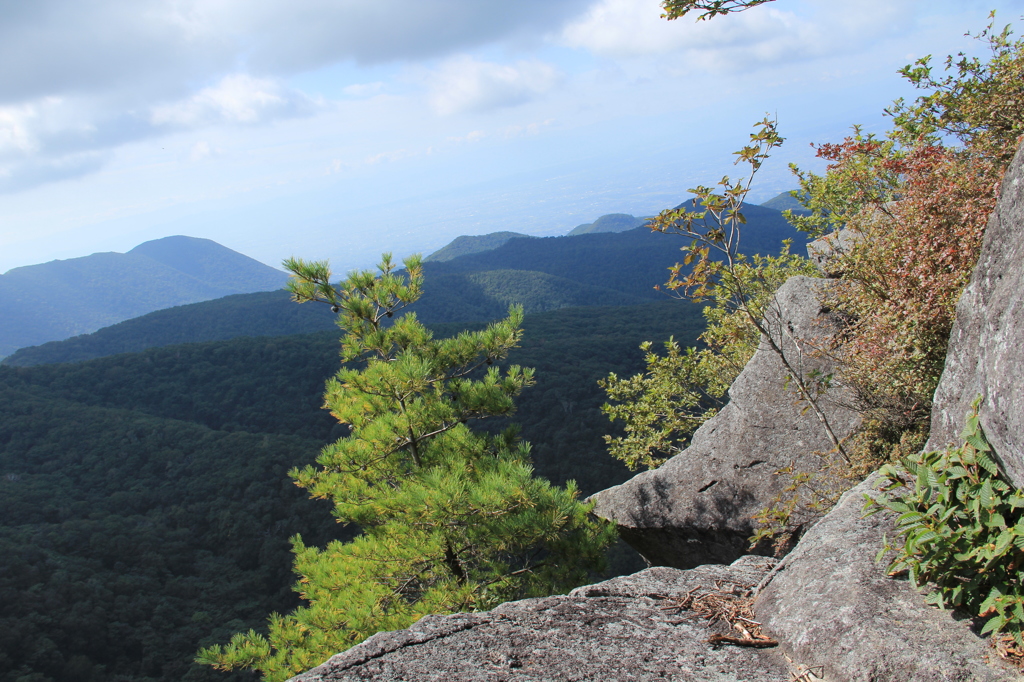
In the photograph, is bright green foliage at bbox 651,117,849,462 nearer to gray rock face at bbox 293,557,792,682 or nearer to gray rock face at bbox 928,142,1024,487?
gray rock face at bbox 928,142,1024,487

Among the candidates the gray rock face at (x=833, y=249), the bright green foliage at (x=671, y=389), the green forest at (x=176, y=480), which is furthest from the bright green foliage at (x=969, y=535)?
the green forest at (x=176, y=480)

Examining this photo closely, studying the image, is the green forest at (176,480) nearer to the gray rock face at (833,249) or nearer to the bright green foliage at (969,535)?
the gray rock face at (833,249)

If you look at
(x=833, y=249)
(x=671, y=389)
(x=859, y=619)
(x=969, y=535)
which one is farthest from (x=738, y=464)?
(x=671, y=389)

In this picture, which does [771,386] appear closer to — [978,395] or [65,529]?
[978,395]

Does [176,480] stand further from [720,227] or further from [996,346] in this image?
[996,346]

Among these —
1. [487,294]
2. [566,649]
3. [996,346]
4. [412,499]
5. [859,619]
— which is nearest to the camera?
[859,619]

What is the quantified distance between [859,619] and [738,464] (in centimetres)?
515

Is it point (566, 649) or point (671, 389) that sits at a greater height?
point (566, 649)

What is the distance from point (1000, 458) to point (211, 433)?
165ft

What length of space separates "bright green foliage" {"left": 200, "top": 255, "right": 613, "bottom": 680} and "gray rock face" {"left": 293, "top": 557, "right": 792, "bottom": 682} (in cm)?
279

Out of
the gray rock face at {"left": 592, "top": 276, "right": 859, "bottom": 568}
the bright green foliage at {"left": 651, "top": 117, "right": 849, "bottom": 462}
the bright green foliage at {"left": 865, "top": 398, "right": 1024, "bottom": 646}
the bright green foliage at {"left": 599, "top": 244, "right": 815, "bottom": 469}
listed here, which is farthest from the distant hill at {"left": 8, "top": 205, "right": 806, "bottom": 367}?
the bright green foliage at {"left": 865, "top": 398, "right": 1024, "bottom": 646}

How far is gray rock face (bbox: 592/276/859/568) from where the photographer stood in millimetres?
7452

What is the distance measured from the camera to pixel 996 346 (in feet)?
10.5

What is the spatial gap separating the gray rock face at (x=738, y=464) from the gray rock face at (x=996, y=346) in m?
3.27
